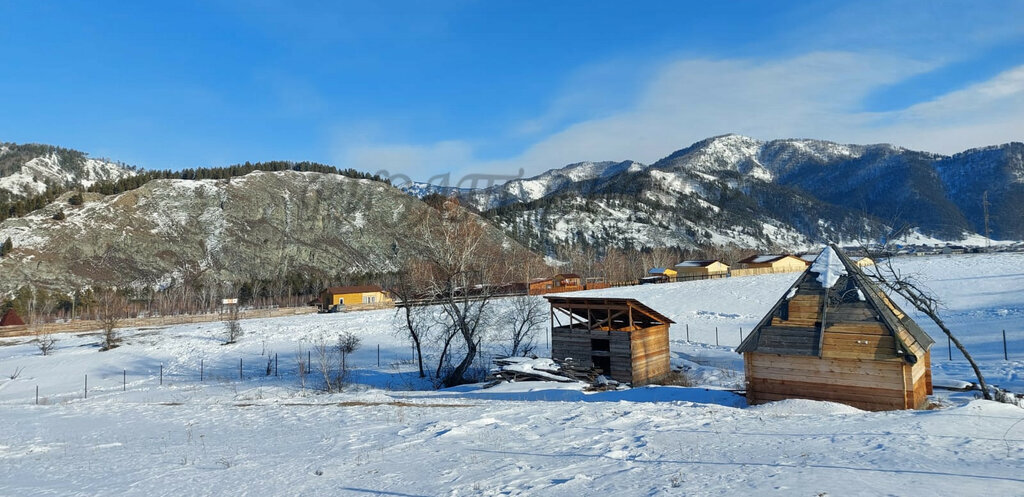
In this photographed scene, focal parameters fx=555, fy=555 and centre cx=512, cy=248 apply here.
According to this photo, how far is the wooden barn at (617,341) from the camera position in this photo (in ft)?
83.0

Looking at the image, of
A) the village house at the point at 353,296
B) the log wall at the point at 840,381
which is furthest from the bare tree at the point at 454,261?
the village house at the point at 353,296

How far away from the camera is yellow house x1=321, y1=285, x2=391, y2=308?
3019 inches

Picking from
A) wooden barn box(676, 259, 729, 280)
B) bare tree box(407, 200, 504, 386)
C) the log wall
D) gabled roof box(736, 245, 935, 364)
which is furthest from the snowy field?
wooden barn box(676, 259, 729, 280)

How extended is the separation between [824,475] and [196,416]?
17.3 m

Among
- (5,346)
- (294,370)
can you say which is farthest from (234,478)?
(5,346)

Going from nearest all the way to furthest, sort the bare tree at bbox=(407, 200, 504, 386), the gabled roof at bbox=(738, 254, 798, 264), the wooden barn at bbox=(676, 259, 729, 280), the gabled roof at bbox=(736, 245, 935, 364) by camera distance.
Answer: the gabled roof at bbox=(736, 245, 935, 364), the bare tree at bbox=(407, 200, 504, 386), the wooden barn at bbox=(676, 259, 729, 280), the gabled roof at bbox=(738, 254, 798, 264)

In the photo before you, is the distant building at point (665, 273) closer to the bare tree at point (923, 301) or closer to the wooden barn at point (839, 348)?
the bare tree at point (923, 301)

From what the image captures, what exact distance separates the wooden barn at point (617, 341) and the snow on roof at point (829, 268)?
913 cm

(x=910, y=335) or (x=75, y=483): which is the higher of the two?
(x=910, y=335)

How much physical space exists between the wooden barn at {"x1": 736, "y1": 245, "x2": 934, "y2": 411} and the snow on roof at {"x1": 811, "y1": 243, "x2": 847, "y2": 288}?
0.03 metres

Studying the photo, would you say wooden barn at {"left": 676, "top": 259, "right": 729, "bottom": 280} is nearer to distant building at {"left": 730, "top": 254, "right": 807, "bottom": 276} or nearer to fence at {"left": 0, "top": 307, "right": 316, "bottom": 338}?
distant building at {"left": 730, "top": 254, "right": 807, "bottom": 276}

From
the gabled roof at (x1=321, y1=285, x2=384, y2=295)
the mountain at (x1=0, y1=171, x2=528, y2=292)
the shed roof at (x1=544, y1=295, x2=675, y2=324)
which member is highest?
the mountain at (x1=0, y1=171, x2=528, y2=292)

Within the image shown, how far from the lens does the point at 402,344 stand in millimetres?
41000

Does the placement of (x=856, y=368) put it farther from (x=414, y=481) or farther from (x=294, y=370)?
(x=294, y=370)
